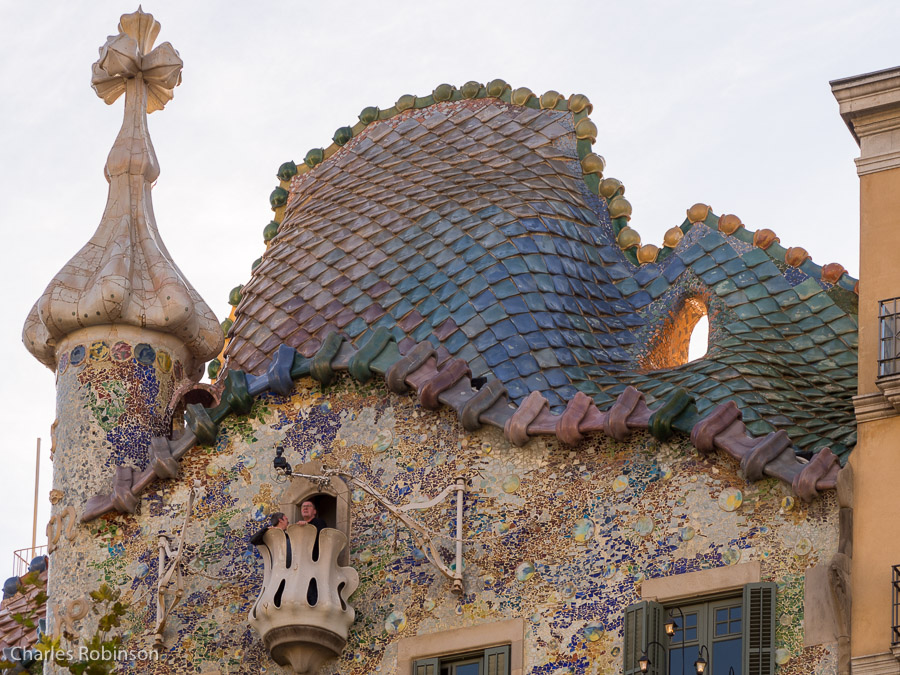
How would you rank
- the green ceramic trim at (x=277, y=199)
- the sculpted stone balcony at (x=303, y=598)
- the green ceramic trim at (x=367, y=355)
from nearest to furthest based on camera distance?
the sculpted stone balcony at (x=303, y=598), the green ceramic trim at (x=367, y=355), the green ceramic trim at (x=277, y=199)

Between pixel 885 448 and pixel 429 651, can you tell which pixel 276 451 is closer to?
pixel 429 651

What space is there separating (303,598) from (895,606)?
436cm

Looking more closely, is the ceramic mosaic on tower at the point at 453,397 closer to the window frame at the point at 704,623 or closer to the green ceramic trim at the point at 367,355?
the green ceramic trim at the point at 367,355

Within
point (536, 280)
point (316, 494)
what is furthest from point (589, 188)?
point (316, 494)

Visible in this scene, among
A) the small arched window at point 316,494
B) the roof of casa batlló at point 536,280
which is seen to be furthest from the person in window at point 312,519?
the roof of casa batlló at point 536,280

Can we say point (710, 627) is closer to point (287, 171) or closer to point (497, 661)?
point (497, 661)

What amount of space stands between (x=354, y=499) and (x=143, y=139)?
416 centimetres

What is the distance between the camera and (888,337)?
651 inches

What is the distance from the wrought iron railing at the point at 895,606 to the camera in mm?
15703

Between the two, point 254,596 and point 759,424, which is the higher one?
point 759,424

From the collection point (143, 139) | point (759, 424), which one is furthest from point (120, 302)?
point (759, 424)

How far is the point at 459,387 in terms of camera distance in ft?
60.2

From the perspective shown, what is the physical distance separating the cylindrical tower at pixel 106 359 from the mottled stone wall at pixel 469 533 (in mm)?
111

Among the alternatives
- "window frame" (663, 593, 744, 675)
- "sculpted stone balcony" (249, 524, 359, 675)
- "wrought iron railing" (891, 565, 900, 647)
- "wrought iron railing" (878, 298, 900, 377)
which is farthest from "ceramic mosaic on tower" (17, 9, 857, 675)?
"wrought iron railing" (878, 298, 900, 377)
